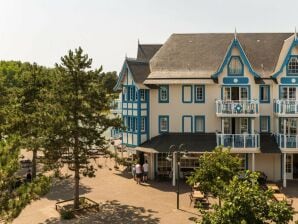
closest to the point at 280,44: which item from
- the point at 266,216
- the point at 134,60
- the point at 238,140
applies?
the point at 238,140

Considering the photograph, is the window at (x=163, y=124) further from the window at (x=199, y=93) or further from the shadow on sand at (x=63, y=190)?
the shadow on sand at (x=63, y=190)

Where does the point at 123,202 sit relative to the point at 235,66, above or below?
below

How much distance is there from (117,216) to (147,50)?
21.4 metres

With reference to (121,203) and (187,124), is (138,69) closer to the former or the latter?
(187,124)

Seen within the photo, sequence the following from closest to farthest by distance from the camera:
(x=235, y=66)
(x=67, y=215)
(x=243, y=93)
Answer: (x=67, y=215)
(x=235, y=66)
(x=243, y=93)

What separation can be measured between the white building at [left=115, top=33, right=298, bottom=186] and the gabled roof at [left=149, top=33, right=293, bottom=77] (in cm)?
10

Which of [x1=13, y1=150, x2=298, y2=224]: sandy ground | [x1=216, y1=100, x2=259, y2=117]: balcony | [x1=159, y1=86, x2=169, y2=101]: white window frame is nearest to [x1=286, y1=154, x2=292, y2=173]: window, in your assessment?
[x1=13, y1=150, x2=298, y2=224]: sandy ground

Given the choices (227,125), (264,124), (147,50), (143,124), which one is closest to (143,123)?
(143,124)

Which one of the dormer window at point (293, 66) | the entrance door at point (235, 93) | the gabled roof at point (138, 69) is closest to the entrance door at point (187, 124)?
the entrance door at point (235, 93)

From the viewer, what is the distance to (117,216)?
75.4 feet

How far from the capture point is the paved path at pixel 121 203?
2243 centimetres

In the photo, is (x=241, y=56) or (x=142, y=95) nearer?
(x=241, y=56)

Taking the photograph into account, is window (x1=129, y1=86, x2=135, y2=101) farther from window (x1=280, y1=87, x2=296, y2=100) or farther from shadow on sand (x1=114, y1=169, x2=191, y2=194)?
window (x1=280, y1=87, x2=296, y2=100)

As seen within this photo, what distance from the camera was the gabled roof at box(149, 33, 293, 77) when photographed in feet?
115
